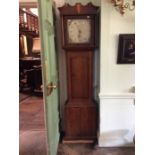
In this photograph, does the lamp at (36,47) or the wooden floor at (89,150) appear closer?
the wooden floor at (89,150)

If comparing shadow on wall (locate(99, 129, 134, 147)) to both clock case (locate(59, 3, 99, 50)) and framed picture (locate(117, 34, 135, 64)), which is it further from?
clock case (locate(59, 3, 99, 50))

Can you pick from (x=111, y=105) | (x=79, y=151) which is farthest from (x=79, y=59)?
(x=79, y=151)

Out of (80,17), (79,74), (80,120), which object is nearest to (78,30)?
(80,17)

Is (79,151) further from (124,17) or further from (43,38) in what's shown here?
(124,17)

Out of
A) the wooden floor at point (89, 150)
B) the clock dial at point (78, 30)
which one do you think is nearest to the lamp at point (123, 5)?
the clock dial at point (78, 30)

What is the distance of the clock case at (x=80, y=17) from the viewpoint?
2.68 metres

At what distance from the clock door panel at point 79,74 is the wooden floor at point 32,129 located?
0.83 metres

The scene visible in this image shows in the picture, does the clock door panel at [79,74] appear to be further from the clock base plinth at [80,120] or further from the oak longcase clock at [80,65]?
the clock base plinth at [80,120]

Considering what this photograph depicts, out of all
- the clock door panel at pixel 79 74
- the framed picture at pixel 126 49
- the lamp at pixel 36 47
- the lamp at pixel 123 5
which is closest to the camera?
the lamp at pixel 123 5

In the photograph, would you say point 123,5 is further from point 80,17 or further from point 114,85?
point 114,85

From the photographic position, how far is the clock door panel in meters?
2.84

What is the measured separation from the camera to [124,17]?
2578 mm

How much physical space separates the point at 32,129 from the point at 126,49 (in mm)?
2040
